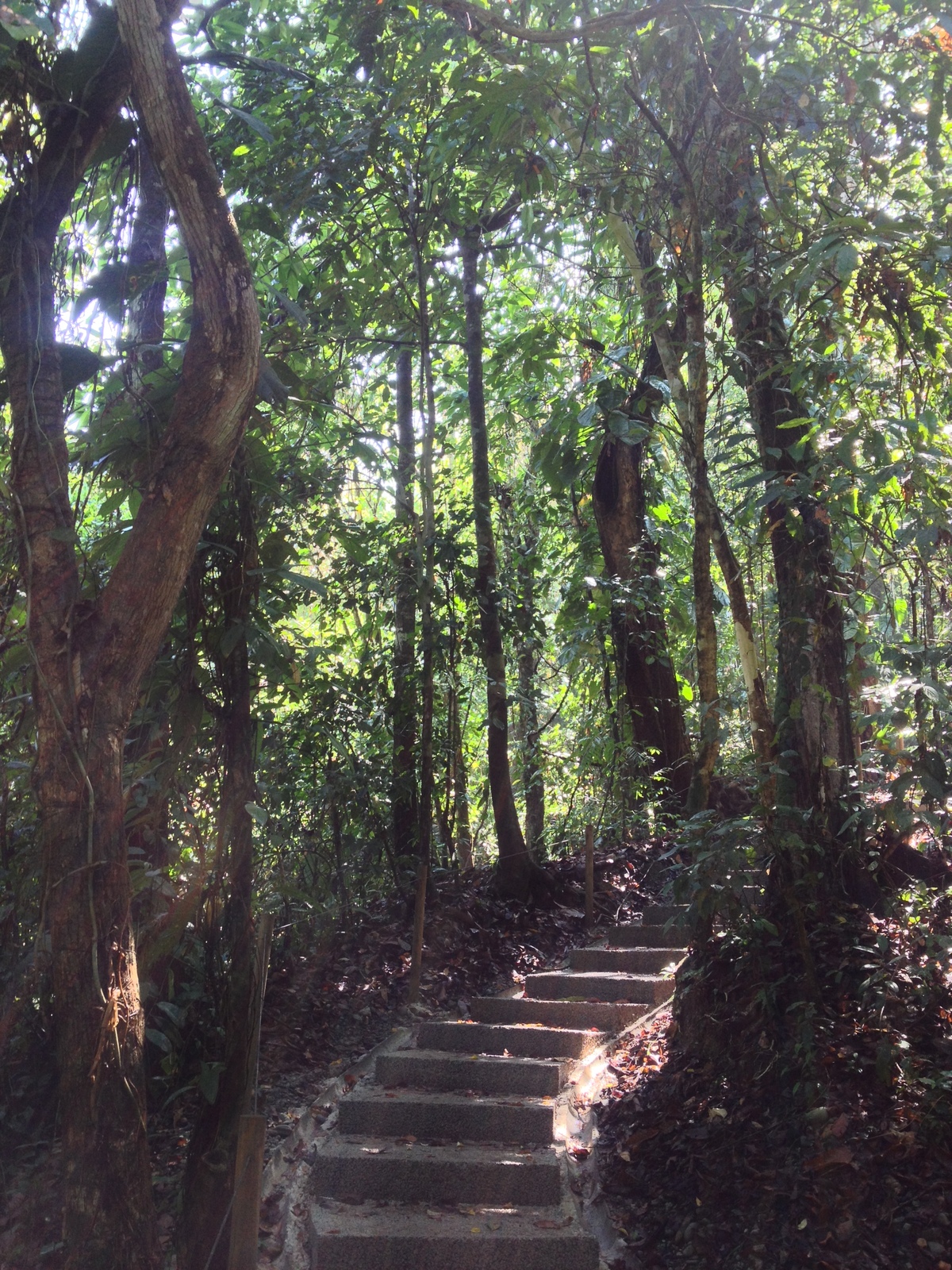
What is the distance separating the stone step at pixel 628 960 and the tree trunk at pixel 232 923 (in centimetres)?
328

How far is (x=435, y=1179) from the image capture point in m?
4.47

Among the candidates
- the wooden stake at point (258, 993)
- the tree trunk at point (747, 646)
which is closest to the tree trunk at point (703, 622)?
the tree trunk at point (747, 646)

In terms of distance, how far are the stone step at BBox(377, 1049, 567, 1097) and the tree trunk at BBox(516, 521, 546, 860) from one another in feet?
9.19

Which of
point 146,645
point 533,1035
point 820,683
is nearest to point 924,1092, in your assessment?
point 820,683

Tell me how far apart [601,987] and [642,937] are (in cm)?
84

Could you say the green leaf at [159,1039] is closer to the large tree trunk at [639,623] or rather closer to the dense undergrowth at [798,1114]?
the dense undergrowth at [798,1114]

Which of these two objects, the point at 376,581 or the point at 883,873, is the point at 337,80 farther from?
the point at 883,873

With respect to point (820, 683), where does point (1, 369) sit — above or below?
above

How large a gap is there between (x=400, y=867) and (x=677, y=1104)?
10.9ft

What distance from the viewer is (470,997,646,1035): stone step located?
19.4ft

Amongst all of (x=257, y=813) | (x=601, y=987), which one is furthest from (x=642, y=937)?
(x=257, y=813)

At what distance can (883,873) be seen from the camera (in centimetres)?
483

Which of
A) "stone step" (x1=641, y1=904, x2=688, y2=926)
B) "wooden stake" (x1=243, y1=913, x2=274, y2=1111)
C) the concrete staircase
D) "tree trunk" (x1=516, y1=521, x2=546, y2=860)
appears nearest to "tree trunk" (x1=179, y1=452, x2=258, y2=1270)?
"wooden stake" (x1=243, y1=913, x2=274, y2=1111)

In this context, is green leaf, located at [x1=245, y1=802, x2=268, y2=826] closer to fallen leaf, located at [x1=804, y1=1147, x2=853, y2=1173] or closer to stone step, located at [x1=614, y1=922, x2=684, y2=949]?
fallen leaf, located at [x1=804, y1=1147, x2=853, y2=1173]
